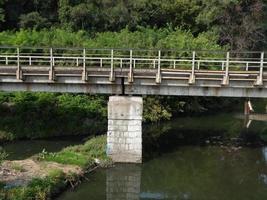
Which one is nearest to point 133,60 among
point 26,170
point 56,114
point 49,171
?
point 56,114

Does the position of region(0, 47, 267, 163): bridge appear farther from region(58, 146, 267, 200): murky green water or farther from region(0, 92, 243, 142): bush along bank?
region(0, 92, 243, 142): bush along bank

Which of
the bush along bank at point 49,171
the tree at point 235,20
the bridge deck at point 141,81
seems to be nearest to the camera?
the bush along bank at point 49,171

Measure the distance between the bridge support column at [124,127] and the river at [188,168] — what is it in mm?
979

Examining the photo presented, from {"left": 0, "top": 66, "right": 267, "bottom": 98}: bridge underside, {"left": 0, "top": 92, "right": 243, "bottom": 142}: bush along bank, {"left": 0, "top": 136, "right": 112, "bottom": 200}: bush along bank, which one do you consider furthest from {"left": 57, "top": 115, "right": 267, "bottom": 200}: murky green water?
{"left": 0, "top": 66, "right": 267, "bottom": 98}: bridge underside

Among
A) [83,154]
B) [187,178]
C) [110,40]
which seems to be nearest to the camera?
[187,178]

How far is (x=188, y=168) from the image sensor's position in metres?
32.1

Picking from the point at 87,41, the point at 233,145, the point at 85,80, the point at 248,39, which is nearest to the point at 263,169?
the point at 233,145

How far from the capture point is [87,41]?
53969mm

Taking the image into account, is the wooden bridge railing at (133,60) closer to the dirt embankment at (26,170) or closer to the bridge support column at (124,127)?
the bridge support column at (124,127)

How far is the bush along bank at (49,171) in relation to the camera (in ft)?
77.4

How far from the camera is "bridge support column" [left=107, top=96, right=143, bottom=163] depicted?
1222 inches

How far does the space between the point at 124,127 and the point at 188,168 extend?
476 centimetres

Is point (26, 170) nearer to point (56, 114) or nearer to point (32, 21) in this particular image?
point (56, 114)

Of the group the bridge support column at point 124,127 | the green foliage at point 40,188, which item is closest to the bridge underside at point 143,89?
the bridge support column at point 124,127
